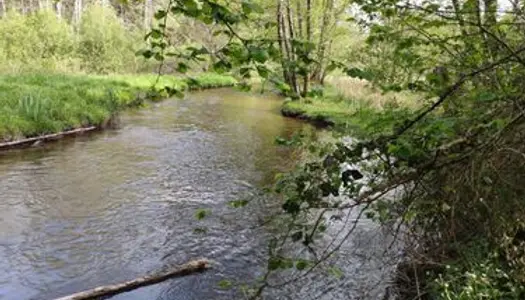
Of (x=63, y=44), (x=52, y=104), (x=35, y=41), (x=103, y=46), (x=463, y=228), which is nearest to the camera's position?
(x=463, y=228)

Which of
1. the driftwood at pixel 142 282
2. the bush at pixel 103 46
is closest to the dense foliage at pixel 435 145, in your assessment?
the driftwood at pixel 142 282

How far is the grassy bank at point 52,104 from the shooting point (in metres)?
13.2

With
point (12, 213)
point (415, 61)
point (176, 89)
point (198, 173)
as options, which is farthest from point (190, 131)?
point (176, 89)

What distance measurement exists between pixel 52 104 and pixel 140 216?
7.90 meters

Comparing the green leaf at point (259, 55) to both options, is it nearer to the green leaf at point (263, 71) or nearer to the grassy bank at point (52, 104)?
the green leaf at point (263, 71)

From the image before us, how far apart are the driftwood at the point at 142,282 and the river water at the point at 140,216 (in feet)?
0.29

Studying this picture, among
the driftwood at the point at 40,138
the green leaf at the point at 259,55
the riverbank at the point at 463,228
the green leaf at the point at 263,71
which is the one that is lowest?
the driftwood at the point at 40,138

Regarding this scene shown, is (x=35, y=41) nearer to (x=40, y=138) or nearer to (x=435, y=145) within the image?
(x=40, y=138)

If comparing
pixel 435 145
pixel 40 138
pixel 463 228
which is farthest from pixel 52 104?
pixel 435 145

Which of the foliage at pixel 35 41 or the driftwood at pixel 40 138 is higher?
the foliage at pixel 35 41

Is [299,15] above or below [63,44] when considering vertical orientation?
above

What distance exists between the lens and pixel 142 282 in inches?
229

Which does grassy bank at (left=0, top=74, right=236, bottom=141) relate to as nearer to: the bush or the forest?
the forest

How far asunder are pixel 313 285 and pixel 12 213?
15.7 ft
